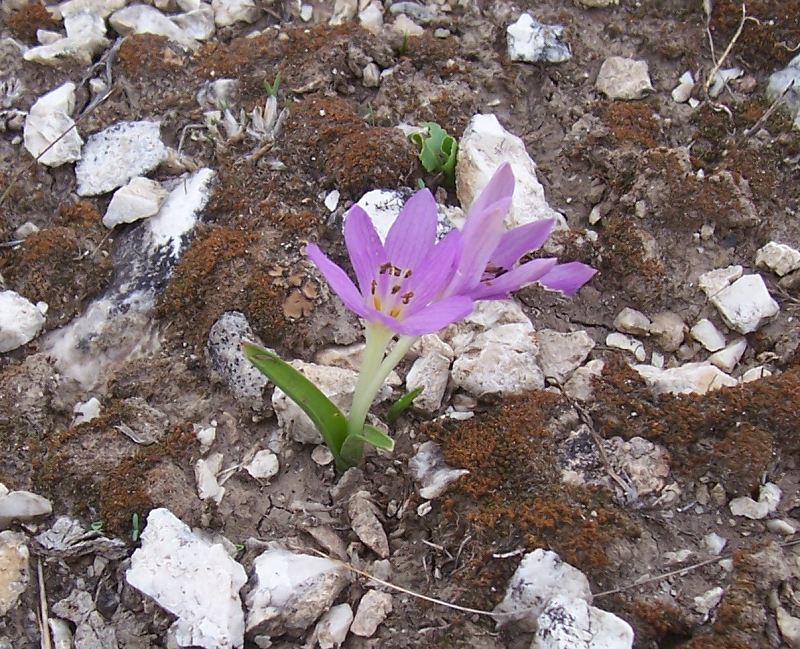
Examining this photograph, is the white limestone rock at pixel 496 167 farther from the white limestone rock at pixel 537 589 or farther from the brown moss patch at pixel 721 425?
the white limestone rock at pixel 537 589

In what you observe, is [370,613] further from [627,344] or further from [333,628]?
[627,344]

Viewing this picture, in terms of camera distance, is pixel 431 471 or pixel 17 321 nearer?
pixel 431 471

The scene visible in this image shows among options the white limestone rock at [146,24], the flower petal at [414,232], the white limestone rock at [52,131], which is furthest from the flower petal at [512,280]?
the white limestone rock at [146,24]

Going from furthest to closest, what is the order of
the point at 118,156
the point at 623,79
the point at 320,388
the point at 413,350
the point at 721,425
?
1. the point at 623,79
2. the point at 118,156
3. the point at 413,350
4. the point at 320,388
5. the point at 721,425

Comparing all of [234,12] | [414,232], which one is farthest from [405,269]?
[234,12]

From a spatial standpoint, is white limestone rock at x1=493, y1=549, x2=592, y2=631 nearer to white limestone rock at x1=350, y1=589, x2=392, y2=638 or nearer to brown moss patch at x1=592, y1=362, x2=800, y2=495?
white limestone rock at x1=350, y1=589, x2=392, y2=638

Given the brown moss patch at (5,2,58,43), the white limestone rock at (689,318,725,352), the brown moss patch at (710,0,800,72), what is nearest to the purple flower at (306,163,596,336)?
the white limestone rock at (689,318,725,352)

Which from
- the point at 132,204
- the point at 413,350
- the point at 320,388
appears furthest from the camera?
the point at 132,204
